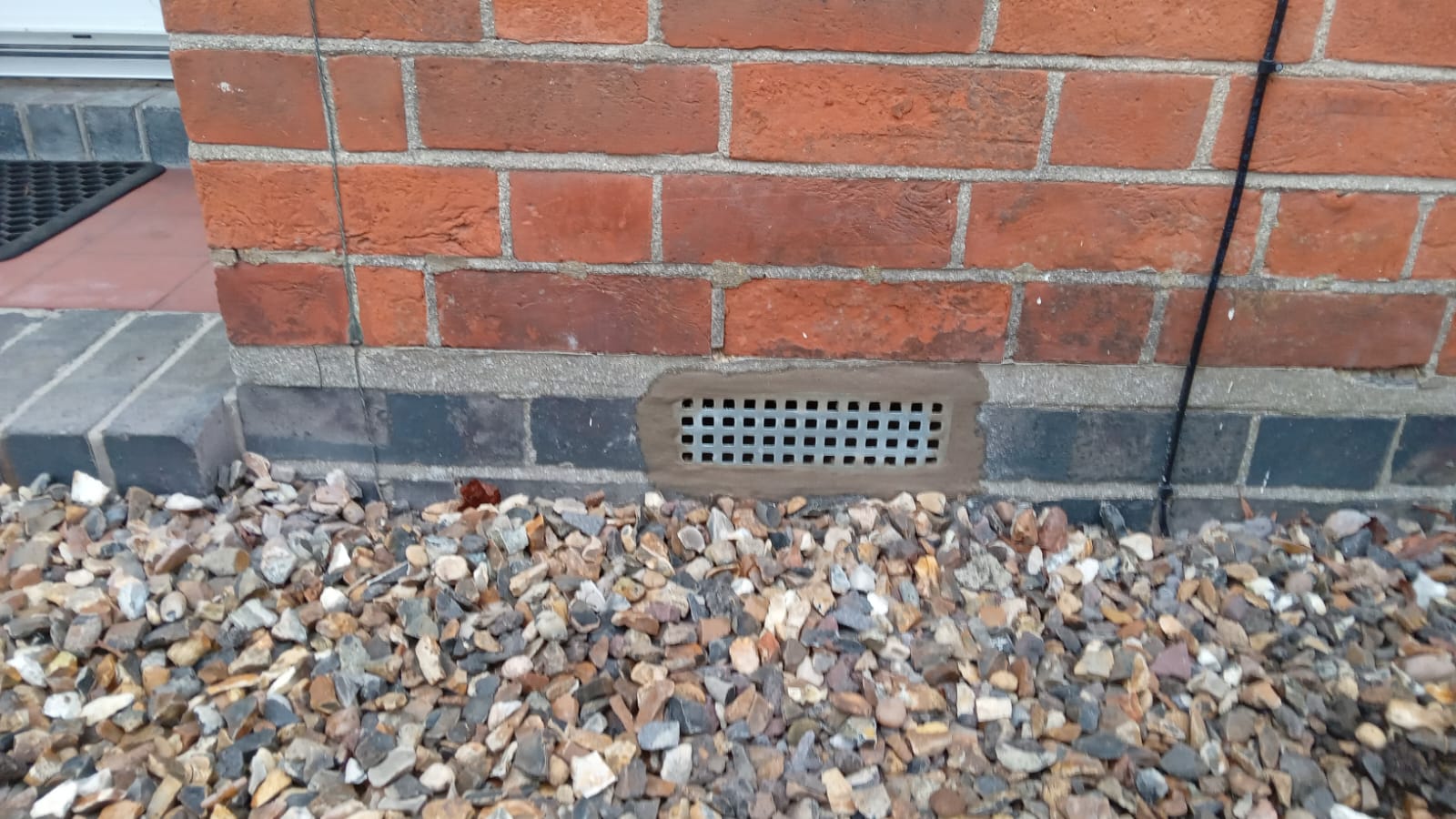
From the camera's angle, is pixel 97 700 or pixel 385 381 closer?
pixel 97 700

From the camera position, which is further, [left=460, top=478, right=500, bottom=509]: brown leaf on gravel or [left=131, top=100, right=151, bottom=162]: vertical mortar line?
[left=131, top=100, right=151, bottom=162]: vertical mortar line

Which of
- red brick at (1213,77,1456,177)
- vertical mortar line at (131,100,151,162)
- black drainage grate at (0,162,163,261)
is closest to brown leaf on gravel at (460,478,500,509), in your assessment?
red brick at (1213,77,1456,177)

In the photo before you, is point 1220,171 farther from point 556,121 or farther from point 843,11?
point 556,121

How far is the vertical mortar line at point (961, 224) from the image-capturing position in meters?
1.46

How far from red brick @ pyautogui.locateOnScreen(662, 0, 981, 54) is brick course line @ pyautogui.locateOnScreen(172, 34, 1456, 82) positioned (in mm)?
11

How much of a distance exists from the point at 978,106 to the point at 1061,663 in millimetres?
758

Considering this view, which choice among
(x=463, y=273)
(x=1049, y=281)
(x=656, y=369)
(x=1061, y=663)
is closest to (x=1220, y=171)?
(x=1049, y=281)

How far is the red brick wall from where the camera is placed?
54.2 inches

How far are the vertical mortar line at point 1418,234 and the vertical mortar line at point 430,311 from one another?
1398mm

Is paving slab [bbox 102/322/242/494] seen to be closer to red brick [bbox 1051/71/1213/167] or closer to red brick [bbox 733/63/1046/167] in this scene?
red brick [bbox 733/63/1046/167]

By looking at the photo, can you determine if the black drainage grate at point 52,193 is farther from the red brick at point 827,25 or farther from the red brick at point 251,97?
the red brick at point 827,25

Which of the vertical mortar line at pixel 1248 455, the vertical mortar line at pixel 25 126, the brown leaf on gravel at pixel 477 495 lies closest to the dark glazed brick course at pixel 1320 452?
the vertical mortar line at pixel 1248 455

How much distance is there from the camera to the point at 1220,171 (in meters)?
1.45

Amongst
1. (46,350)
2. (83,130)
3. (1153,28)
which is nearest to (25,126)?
(83,130)
